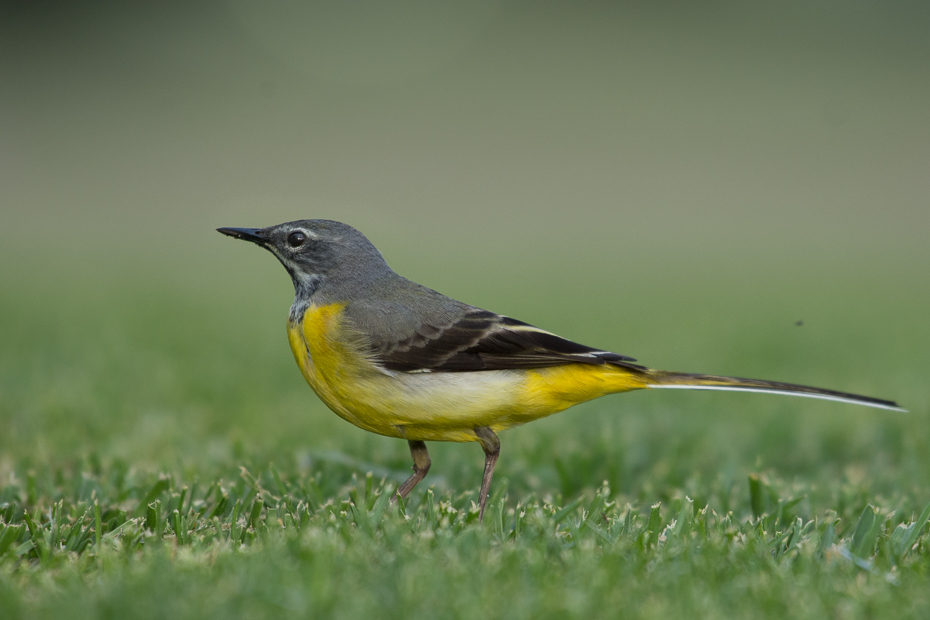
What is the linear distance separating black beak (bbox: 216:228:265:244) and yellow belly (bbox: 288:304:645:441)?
56 cm

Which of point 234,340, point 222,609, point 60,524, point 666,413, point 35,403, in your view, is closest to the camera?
point 222,609

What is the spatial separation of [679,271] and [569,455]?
15.3 metres

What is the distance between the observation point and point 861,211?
34250 mm

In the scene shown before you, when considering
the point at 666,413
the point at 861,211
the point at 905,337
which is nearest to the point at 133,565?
the point at 666,413

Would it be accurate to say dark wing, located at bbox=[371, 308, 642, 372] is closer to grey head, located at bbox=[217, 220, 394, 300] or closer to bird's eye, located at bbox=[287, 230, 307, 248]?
grey head, located at bbox=[217, 220, 394, 300]

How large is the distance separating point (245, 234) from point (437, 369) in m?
1.23

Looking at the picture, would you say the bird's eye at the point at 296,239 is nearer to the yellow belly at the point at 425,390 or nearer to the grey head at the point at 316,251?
the grey head at the point at 316,251

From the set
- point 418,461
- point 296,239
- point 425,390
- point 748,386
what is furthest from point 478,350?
point 748,386

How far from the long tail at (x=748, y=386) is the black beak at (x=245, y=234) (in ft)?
6.77

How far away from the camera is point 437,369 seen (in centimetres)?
390

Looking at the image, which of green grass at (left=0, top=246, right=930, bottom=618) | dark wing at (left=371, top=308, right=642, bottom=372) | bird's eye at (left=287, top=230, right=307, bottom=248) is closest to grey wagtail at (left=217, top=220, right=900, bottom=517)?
dark wing at (left=371, top=308, right=642, bottom=372)

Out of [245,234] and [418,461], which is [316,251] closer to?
[245,234]

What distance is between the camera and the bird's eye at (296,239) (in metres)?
4.36

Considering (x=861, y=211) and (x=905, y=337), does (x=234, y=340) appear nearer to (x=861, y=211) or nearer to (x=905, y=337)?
(x=905, y=337)
